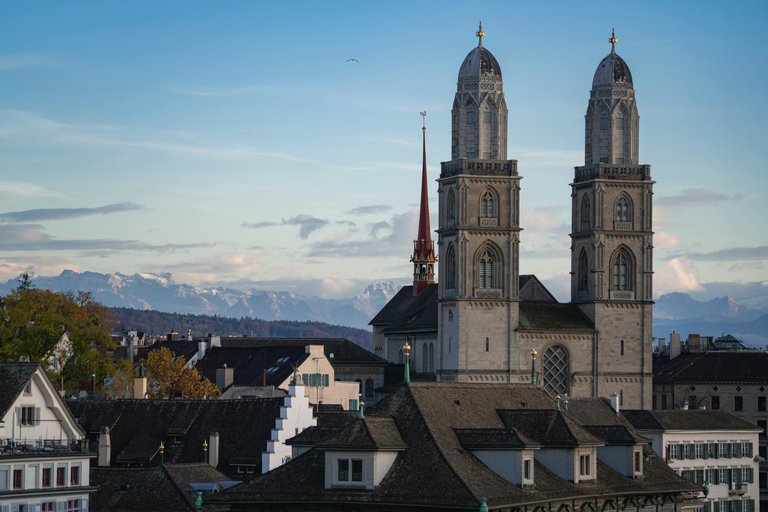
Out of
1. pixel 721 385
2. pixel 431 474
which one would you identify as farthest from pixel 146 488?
pixel 721 385

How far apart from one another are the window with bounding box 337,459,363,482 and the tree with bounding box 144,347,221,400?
60676 mm

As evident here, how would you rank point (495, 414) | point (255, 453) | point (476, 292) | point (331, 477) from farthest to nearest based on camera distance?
point (476, 292), point (255, 453), point (495, 414), point (331, 477)

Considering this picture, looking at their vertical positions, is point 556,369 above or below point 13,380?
above

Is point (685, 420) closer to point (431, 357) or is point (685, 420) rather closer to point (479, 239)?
point (479, 239)

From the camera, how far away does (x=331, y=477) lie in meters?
51.8

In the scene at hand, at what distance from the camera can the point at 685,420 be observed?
117 m

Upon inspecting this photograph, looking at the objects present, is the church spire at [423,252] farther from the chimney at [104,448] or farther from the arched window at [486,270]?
the chimney at [104,448]

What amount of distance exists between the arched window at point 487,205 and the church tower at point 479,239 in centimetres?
8

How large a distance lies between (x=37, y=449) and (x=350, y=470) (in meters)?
18.3

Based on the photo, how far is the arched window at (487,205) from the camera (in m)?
120

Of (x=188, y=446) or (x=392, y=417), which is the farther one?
(x=188, y=446)

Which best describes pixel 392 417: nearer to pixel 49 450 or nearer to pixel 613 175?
pixel 49 450

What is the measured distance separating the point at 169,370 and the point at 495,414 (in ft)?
219

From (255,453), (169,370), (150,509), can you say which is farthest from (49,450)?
(169,370)
